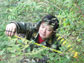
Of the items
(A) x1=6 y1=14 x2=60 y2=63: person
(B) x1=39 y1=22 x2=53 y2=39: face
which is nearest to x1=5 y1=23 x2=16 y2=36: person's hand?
(A) x1=6 y1=14 x2=60 y2=63: person

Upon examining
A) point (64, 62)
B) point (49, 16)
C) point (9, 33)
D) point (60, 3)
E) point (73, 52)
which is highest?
point (60, 3)

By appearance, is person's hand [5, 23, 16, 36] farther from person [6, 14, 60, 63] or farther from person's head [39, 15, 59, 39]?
person's head [39, 15, 59, 39]

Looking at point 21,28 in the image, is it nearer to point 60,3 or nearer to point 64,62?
point 60,3

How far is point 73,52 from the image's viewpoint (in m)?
1.44

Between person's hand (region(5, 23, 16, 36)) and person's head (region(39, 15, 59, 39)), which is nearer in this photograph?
person's hand (region(5, 23, 16, 36))

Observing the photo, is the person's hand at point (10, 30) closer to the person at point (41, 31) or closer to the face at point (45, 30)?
the person at point (41, 31)

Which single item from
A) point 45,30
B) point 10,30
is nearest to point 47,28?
point 45,30

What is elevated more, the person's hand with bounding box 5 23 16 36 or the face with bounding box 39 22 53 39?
the person's hand with bounding box 5 23 16 36

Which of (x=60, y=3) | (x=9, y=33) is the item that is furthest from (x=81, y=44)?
(x=9, y=33)

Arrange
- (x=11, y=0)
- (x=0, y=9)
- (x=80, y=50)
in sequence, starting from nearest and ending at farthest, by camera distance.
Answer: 1. (x=80, y=50)
2. (x=0, y=9)
3. (x=11, y=0)

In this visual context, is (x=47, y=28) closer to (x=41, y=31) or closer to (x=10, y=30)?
(x=41, y=31)

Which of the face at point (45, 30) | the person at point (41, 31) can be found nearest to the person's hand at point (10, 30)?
the person at point (41, 31)

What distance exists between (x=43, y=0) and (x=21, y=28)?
1.94ft

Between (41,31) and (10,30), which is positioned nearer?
(10,30)
